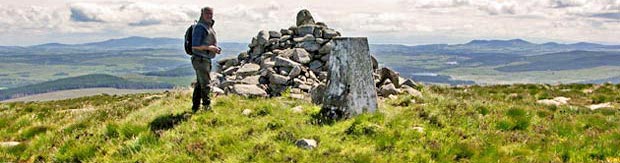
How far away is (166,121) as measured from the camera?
1334cm

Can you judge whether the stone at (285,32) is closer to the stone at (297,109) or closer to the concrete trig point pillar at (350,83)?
the stone at (297,109)

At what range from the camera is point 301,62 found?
2228 centimetres

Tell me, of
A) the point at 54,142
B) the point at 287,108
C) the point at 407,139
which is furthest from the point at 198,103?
the point at 407,139

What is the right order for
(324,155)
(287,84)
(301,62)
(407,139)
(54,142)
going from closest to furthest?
(324,155)
(407,139)
(54,142)
(287,84)
(301,62)

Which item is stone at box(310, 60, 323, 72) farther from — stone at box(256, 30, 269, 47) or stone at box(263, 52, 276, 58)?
stone at box(256, 30, 269, 47)

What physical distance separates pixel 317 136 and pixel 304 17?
1552cm

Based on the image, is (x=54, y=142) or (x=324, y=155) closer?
(x=324, y=155)

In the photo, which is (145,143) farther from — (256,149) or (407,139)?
(407,139)

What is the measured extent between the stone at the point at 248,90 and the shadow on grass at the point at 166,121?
445 centimetres

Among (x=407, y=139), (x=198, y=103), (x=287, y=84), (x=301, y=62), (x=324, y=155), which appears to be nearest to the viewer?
(x=324, y=155)

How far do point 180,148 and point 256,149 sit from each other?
1.73 metres

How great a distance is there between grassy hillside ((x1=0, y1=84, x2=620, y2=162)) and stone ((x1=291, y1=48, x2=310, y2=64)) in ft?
22.0

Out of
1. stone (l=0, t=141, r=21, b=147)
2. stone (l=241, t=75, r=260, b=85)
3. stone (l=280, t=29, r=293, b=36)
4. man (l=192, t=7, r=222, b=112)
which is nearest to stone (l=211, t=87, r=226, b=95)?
stone (l=241, t=75, r=260, b=85)

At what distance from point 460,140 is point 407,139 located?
4.10 ft
